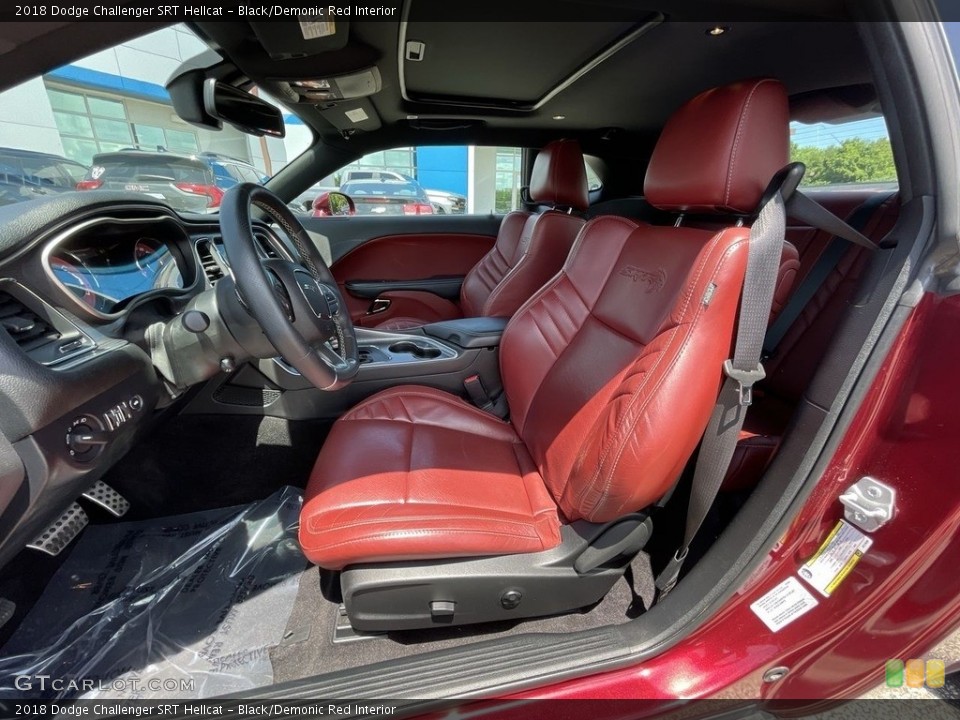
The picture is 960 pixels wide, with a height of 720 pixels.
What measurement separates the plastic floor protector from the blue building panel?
215 cm

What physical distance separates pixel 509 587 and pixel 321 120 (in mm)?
2125

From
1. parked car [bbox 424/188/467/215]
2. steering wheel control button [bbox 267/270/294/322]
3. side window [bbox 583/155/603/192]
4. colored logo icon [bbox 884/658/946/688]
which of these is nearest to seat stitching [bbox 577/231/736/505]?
colored logo icon [bbox 884/658/946/688]

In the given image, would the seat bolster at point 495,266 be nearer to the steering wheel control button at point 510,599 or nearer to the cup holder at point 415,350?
the cup holder at point 415,350

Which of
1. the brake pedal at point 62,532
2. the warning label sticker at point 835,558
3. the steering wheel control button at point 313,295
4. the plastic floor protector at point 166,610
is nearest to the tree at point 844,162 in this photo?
the warning label sticker at point 835,558

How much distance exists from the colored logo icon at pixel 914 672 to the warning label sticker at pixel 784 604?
0.18 metres

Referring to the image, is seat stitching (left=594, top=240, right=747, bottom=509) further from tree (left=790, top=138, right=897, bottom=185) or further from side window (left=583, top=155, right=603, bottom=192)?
side window (left=583, top=155, right=603, bottom=192)

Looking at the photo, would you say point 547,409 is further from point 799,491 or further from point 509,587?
point 799,491

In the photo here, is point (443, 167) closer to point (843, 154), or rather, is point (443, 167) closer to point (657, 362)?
point (843, 154)

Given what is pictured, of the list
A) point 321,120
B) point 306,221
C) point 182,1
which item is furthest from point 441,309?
point 182,1

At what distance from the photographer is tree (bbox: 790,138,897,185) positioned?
1117 mm

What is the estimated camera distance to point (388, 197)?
9.97 feet

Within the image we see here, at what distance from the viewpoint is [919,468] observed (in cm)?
69

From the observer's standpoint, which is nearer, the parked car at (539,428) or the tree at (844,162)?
the parked car at (539,428)

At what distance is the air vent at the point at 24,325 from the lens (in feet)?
2.65
